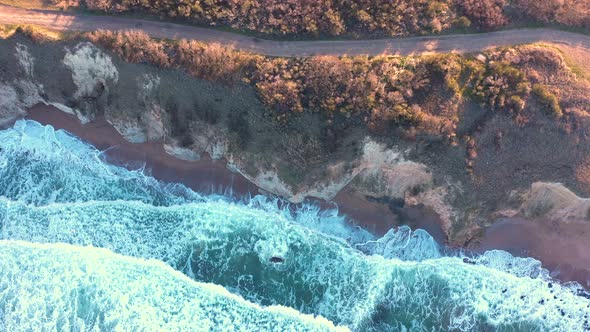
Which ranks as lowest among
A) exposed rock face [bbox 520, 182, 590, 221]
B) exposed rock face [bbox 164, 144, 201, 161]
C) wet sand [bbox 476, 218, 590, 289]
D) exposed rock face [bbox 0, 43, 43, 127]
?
wet sand [bbox 476, 218, 590, 289]

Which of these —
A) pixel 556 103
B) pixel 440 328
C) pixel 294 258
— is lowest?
pixel 440 328

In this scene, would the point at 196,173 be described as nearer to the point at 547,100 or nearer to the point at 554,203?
the point at 547,100

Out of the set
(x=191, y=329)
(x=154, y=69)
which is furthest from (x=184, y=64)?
(x=191, y=329)

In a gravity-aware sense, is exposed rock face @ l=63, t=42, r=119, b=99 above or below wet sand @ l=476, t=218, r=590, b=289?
above

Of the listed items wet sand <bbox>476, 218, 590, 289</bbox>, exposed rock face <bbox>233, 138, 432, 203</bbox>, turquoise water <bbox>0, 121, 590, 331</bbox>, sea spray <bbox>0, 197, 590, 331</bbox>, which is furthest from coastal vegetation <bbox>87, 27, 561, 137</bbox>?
sea spray <bbox>0, 197, 590, 331</bbox>

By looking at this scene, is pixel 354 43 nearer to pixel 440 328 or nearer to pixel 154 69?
pixel 154 69

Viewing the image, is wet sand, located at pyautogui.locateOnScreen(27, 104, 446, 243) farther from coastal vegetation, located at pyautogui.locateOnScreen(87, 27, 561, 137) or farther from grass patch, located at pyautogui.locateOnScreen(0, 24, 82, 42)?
coastal vegetation, located at pyautogui.locateOnScreen(87, 27, 561, 137)

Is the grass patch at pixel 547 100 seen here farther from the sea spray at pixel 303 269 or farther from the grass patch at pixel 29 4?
the grass patch at pixel 29 4
